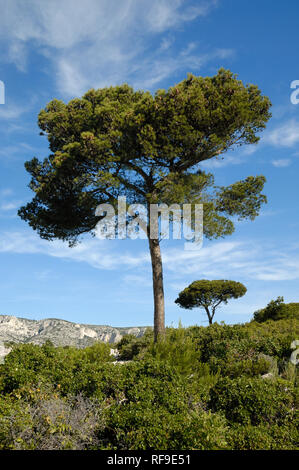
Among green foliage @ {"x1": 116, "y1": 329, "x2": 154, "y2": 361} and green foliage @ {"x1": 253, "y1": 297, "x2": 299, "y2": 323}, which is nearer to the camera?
green foliage @ {"x1": 116, "y1": 329, "x2": 154, "y2": 361}

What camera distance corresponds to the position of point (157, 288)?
13.8 metres

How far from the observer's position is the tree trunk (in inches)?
535

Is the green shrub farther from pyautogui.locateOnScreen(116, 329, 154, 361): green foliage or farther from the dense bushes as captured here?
pyautogui.locateOnScreen(116, 329, 154, 361): green foliage

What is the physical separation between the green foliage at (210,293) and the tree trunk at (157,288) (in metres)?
15.6

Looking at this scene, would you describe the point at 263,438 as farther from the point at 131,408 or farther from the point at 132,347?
the point at 132,347

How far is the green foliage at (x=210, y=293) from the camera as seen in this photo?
95.1 ft

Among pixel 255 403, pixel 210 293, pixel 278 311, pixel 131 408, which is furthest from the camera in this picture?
pixel 210 293

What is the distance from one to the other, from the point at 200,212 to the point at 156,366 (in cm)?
888

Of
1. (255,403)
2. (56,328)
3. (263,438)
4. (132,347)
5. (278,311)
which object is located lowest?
(263,438)

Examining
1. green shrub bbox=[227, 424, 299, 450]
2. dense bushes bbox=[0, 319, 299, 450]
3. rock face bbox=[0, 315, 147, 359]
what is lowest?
green shrub bbox=[227, 424, 299, 450]

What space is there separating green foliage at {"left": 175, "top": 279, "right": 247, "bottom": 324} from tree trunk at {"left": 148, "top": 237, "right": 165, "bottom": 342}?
15.6 m

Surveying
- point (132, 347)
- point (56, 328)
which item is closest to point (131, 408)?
point (132, 347)

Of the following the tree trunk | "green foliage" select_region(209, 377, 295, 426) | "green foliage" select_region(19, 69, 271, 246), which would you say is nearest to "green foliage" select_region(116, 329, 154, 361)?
the tree trunk

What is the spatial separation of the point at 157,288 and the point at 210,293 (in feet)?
53.7
